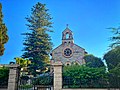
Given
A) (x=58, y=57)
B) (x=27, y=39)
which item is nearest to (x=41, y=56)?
(x=27, y=39)

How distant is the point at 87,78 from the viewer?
9844 mm

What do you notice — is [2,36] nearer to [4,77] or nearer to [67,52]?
[4,77]

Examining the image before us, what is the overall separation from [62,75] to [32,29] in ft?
64.3

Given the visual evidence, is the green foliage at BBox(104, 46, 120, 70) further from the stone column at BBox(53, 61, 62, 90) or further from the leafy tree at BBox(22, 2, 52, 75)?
the leafy tree at BBox(22, 2, 52, 75)

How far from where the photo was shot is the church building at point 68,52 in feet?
101

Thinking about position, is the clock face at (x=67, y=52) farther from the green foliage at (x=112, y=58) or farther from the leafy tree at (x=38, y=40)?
the green foliage at (x=112, y=58)

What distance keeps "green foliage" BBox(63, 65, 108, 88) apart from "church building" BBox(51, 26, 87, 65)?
20432mm

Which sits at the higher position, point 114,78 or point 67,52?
point 67,52

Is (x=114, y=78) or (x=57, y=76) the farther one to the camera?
(x=114, y=78)

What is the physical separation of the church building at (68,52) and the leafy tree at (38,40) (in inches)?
161

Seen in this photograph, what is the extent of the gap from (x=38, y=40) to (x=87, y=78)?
58.8 feet

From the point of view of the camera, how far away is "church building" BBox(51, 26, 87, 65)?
101 feet

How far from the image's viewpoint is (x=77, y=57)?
3069 centimetres

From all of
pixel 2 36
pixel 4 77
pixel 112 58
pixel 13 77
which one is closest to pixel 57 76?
pixel 13 77
